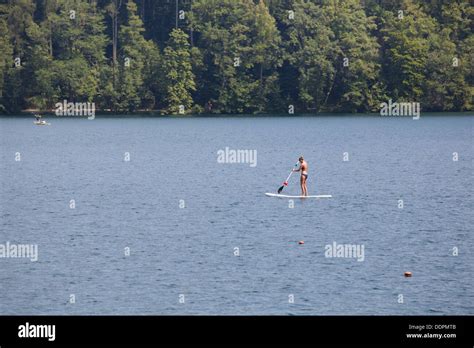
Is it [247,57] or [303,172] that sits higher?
[247,57]

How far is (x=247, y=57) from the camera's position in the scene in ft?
495

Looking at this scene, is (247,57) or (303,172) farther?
(247,57)

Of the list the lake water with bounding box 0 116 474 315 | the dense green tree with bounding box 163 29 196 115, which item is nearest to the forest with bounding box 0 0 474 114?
the dense green tree with bounding box 163 29 196 115

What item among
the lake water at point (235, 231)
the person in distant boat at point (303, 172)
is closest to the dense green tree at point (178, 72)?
the lake water at point (235, 231)

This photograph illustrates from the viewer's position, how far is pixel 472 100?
146500mm

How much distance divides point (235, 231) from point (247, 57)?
107m

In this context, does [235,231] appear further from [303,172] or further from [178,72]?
[178,72]

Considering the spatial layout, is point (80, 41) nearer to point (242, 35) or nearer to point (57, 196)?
point (242, 35)

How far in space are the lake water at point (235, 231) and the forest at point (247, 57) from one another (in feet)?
179

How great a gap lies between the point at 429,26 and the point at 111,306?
404 feet

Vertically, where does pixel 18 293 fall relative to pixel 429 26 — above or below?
below

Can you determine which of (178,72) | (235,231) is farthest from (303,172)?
(178,72)

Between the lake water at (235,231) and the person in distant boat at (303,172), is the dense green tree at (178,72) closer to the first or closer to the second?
the lake water at (235,231)
